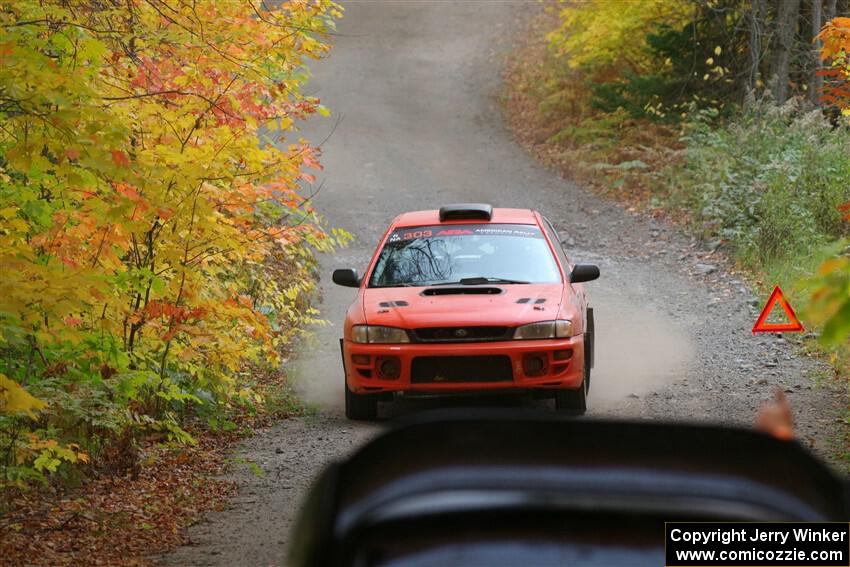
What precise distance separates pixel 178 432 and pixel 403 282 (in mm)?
2459

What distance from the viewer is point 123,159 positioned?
231 inches

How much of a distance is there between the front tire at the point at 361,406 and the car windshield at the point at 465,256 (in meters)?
1.07

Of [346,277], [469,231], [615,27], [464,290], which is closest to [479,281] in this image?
[464,290]

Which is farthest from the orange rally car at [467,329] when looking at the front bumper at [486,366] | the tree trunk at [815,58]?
the tree trunk at [815,58]

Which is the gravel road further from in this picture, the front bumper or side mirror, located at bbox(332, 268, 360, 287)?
side mirror, located at bbox(332, 268, 360, 287)

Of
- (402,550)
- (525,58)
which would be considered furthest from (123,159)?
(525,58)

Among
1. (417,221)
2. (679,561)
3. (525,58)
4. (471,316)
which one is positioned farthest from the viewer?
(525,58)

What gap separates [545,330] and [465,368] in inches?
28.2

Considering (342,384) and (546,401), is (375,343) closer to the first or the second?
(546,401)

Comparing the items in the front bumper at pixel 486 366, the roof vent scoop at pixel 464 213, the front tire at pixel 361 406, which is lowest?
the front tire at pixel 361 406

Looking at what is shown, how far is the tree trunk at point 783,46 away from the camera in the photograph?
69.5 feet

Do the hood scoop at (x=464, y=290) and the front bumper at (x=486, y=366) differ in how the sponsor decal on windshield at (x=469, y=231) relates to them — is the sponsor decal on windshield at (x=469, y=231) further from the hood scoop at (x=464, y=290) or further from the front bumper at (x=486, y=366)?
the front bumper at (x=486, y=366)

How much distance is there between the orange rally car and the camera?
8.41 meters

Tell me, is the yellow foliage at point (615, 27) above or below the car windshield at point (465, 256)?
above
